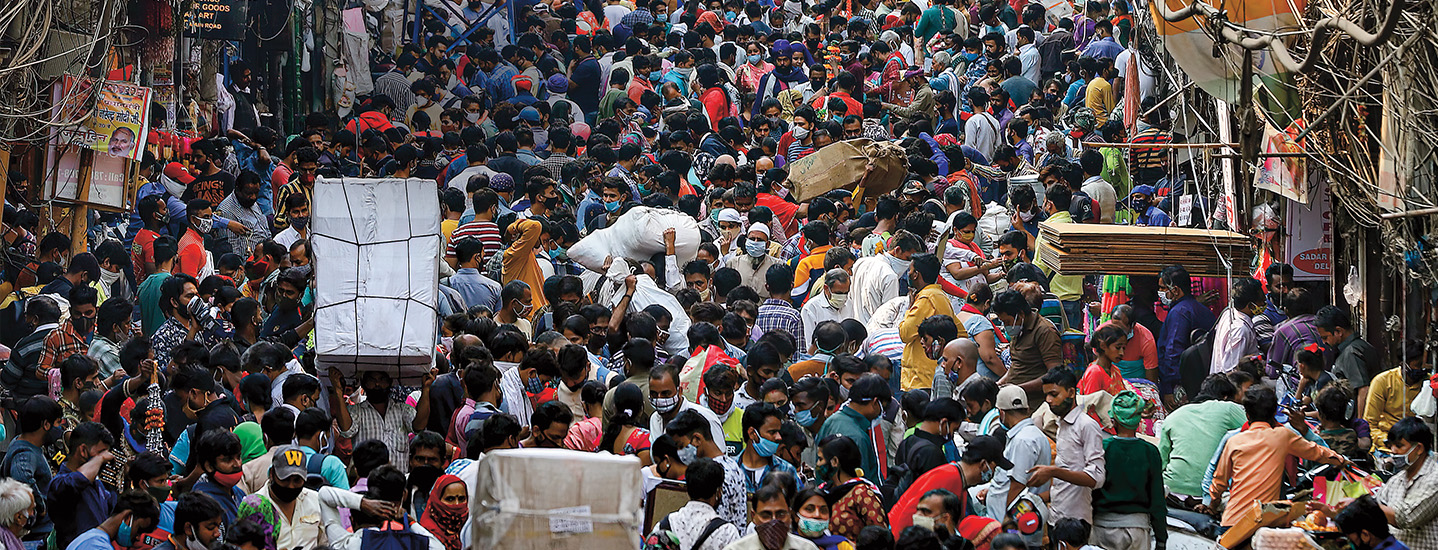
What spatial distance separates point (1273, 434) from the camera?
27.9 feet

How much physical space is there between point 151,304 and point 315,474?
13.8 ft

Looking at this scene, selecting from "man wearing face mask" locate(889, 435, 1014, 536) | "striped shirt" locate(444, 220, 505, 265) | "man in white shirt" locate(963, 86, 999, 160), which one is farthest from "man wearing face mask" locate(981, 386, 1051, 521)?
"man in white shirt" locate(963, 86, 999, 160)

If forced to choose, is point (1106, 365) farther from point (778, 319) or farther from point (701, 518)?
point (701, 518)

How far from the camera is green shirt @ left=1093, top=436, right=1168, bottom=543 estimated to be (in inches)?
321

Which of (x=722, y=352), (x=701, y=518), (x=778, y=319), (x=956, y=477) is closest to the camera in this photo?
(x=701, y=518)

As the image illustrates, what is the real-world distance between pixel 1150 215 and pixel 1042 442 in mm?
6440

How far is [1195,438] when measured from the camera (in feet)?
29.9

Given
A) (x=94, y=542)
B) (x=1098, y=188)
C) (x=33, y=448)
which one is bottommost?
(x=94, y=542)

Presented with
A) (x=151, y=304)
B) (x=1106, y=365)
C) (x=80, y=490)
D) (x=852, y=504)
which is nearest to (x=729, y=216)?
(x=1106, y=365)

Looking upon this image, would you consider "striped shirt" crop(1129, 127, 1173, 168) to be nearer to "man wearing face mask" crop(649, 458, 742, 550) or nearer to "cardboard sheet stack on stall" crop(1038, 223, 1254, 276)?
A: "cardboard sheet stack on stall" crop(1038, 223, 1254, 276)

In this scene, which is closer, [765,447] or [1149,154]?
[765,447]

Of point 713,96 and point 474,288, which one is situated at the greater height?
point 713,96

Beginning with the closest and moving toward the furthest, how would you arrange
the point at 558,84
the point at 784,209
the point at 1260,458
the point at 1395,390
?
the point at 1260,458, the point at 1395,390, the point at 784,209, the point at 558,84

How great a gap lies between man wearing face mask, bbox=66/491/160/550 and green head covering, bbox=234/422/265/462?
2.86 feet
